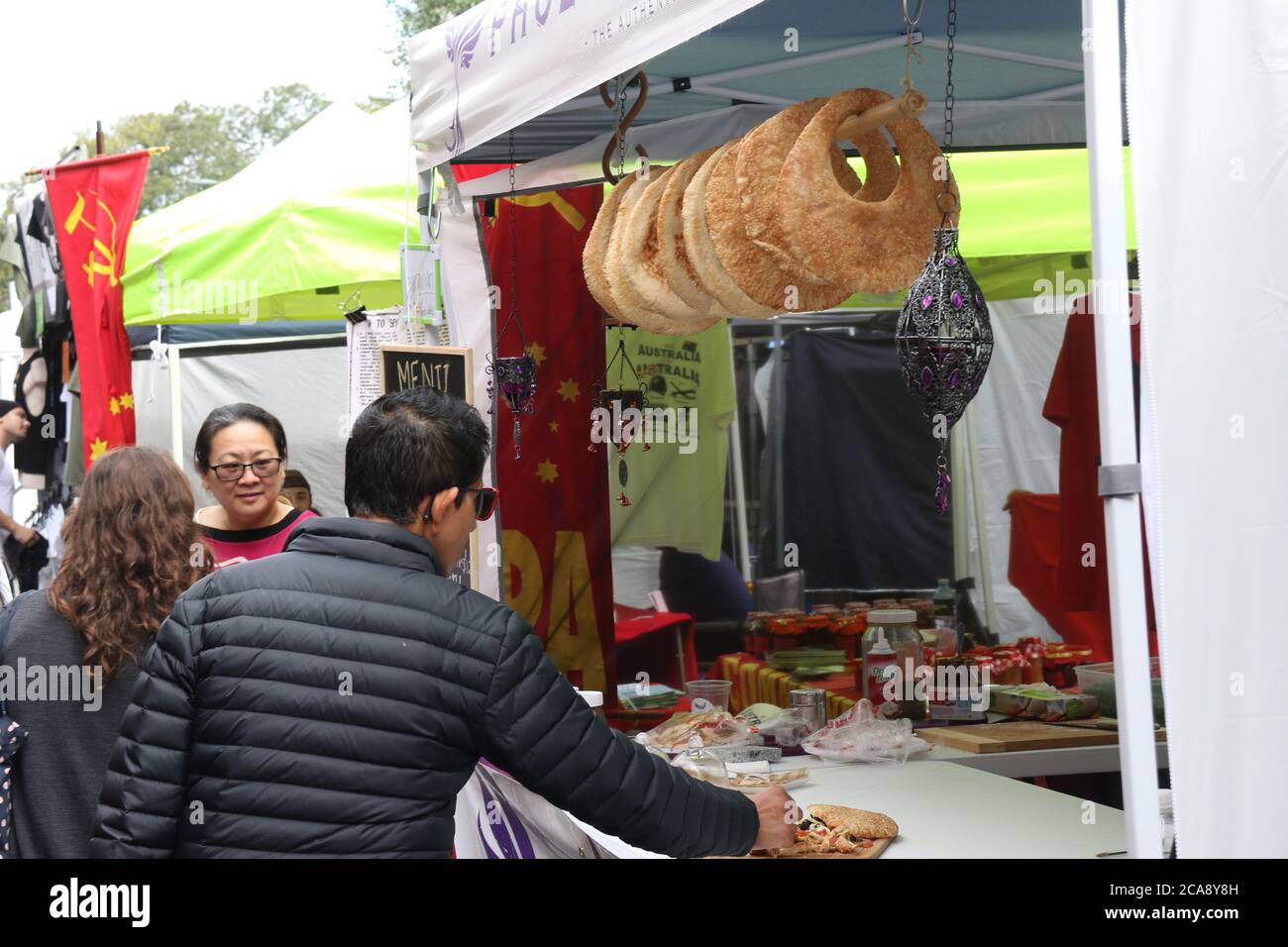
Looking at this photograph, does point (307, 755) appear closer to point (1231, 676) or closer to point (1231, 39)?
point (1231, 676)

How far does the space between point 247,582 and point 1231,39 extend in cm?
170

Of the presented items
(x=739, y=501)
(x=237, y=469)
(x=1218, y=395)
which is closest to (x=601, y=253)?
(x=237, y=469)

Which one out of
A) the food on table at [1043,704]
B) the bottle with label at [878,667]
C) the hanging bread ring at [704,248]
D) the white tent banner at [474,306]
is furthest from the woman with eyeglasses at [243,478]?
the food on table at [1043,704]

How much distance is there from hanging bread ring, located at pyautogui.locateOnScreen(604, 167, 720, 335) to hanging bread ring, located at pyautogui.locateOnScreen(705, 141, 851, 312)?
1.06 feet

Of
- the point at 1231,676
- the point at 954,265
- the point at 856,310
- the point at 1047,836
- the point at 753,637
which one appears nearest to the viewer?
the point at 1231,676

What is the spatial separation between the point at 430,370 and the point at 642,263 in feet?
3.19

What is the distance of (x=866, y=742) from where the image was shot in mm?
3736

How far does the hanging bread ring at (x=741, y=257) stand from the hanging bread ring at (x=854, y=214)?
13 centimetres

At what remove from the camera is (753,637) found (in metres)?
5.52

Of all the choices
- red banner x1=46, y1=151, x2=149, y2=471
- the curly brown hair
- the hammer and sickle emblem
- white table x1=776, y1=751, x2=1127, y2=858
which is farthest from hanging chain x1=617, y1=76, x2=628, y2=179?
the hammer and sickle emblem

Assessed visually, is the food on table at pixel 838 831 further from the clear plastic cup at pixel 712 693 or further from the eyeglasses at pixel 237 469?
the eyeglasses at pixel 237 469

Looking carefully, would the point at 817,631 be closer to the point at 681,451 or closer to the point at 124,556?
the point at 681,451

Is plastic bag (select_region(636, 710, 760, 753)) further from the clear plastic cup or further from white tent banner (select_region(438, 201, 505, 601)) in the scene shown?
white tent banner (select_region(438, 201, 505, 601))
